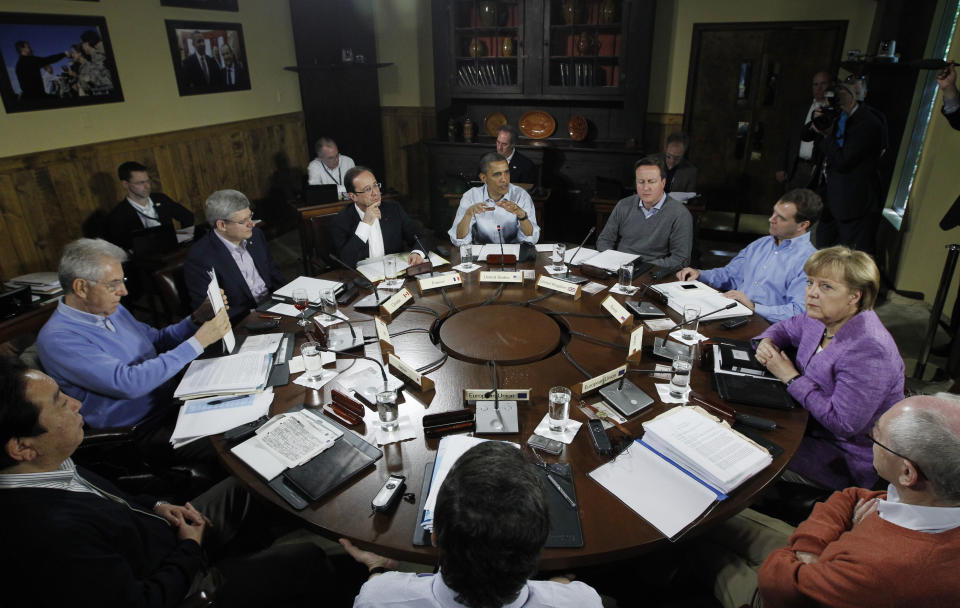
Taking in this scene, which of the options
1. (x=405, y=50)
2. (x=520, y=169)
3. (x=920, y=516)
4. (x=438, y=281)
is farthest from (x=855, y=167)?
(x=405, y=50)

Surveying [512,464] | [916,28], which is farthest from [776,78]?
[512,464]

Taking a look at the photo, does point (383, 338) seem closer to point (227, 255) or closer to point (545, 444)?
point (545, 444)

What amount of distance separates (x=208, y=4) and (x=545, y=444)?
5.18m

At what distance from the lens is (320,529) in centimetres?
139

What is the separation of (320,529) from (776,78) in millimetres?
6202

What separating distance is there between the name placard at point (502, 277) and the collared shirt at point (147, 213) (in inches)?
107

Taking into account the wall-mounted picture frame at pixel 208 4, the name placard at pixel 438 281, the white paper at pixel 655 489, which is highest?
the wall-mounted picture frame at pixel 208 4

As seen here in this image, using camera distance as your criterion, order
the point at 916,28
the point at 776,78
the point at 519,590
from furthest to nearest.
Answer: the point at 776,78
the point at 916,28
the point at 519,590

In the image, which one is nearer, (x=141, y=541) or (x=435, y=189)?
(x=141, y=541)

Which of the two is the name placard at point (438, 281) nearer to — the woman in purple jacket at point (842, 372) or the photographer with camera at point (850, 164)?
the woman in purple jacket at point (842, 372)

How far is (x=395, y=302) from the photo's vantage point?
246 centimetres

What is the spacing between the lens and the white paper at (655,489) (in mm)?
1388

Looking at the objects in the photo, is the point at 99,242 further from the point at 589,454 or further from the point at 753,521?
the point at 753,521

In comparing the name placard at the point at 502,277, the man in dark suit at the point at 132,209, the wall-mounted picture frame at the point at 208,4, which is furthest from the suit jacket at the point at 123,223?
the name placard at the point at 502,277
